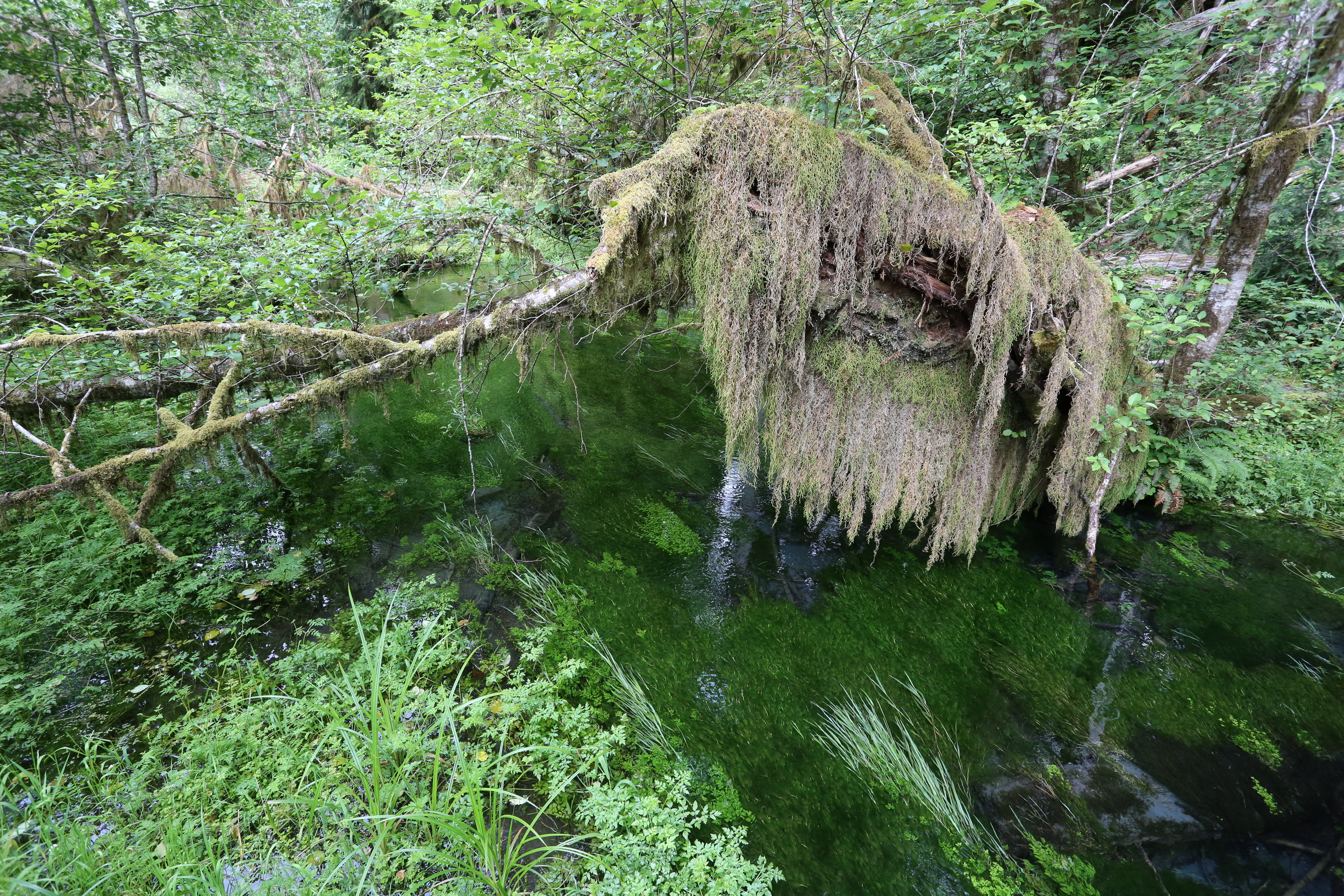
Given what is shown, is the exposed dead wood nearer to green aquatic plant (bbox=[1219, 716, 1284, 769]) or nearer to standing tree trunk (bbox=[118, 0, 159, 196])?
green aquatic plant (bbox=[1219, 716, 1284, 769])

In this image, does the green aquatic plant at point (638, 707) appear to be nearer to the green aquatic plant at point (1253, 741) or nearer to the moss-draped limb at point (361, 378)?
the moss-draped limb at point (361, 378)

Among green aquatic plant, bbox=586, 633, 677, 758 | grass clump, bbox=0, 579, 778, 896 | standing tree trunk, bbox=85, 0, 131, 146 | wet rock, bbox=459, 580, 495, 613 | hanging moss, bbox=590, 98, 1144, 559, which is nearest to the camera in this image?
grass clump, bbox=0, 579, 778, 896

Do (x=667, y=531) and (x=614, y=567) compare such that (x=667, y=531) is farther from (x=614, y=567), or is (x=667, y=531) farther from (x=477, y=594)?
(x=477, y=594)

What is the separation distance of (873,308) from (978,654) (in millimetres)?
2419

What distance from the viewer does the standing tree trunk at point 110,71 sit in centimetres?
498

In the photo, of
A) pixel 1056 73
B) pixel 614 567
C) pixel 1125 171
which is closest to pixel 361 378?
pixel 614 567

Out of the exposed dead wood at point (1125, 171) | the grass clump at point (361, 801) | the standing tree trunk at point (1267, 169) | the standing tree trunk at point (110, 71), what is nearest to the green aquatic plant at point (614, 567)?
the grass clump at point (361, 801)

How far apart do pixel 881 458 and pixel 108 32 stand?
8.93 meters

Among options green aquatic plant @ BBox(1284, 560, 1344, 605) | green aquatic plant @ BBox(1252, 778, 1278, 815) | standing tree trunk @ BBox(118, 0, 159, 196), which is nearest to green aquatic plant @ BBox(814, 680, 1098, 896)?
green aquatic plant @ BBox(1252, 778, 1278, 815)

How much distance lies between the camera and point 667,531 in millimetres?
4379

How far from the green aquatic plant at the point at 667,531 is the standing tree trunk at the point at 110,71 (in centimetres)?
691

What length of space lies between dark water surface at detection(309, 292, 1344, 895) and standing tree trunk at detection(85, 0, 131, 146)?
450cm

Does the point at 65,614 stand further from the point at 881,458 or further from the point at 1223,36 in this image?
the point at 1223,36

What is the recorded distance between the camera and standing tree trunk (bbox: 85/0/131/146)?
16.4 feet
